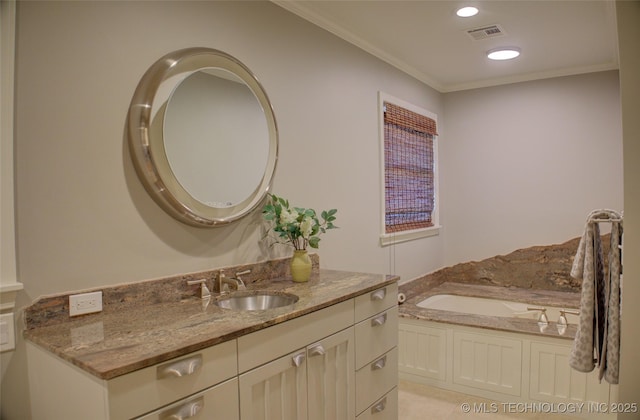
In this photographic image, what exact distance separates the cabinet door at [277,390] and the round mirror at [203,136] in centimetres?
76

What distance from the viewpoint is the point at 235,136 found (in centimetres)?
215

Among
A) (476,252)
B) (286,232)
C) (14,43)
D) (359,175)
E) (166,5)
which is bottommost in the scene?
(476,252)

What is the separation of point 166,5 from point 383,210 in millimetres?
2181

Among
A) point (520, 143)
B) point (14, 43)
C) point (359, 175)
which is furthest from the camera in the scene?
point (520, 143)

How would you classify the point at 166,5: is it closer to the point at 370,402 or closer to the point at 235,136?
the point at 235,136

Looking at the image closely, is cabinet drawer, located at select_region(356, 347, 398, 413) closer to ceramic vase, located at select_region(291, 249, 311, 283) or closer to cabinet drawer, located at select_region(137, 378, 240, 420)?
ceramic vase, located at select_region(291, 249, 311, 283)

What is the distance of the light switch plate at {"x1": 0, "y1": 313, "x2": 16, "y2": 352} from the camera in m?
1.35

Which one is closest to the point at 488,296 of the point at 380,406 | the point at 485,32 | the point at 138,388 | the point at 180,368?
the point at 380,406

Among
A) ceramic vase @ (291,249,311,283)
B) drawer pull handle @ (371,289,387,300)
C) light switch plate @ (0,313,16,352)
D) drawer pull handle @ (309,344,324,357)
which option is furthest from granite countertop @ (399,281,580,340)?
light switch plate @ (0,313,16,352)

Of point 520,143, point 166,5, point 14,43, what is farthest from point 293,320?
point 520,143

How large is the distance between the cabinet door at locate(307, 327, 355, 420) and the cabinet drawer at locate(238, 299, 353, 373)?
0.05 metres

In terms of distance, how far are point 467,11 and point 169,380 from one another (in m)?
2.62

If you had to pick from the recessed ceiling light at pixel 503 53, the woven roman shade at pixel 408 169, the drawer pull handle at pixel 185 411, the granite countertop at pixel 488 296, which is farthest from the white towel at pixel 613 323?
the recessed ceiling light at pixel 503 53

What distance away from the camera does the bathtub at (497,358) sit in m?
2.79
